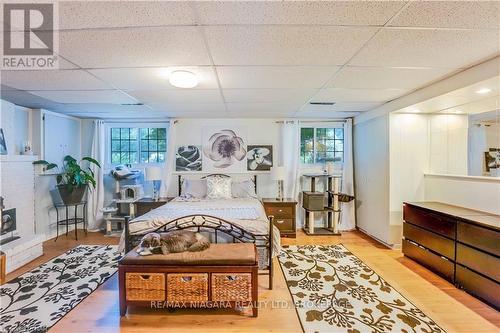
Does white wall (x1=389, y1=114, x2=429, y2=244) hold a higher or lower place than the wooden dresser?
higher

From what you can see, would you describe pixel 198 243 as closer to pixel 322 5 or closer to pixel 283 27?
pixel 283 27

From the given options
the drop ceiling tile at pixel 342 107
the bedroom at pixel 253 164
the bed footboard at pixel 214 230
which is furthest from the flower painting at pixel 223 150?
the bed footboard at pixel 214 230

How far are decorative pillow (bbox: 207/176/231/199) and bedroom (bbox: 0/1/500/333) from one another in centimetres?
6

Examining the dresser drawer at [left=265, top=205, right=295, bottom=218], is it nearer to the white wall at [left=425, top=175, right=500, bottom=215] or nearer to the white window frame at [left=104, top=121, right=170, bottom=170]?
the white wall at [left=425, top=175, right=500, bottom=215]

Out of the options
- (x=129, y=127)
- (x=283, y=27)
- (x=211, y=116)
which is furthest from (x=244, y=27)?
(x=129, y=127)

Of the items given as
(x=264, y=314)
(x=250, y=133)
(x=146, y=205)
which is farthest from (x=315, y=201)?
(x=146, y=205)

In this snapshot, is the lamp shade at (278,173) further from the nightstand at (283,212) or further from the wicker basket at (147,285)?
the wicker basket at (147,285)

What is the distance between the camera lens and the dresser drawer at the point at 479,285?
91.7 inches

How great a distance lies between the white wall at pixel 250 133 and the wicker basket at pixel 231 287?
3083mm

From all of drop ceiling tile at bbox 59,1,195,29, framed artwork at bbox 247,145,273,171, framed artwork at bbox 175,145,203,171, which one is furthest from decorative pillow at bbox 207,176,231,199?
drop ceiling tile at bbox 59,1,195,29

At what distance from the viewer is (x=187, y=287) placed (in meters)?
2.20

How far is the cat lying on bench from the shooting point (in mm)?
2328

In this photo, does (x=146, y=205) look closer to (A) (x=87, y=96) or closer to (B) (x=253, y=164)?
(A) (x=87, y=96)

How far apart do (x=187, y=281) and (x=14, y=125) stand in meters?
4.03
